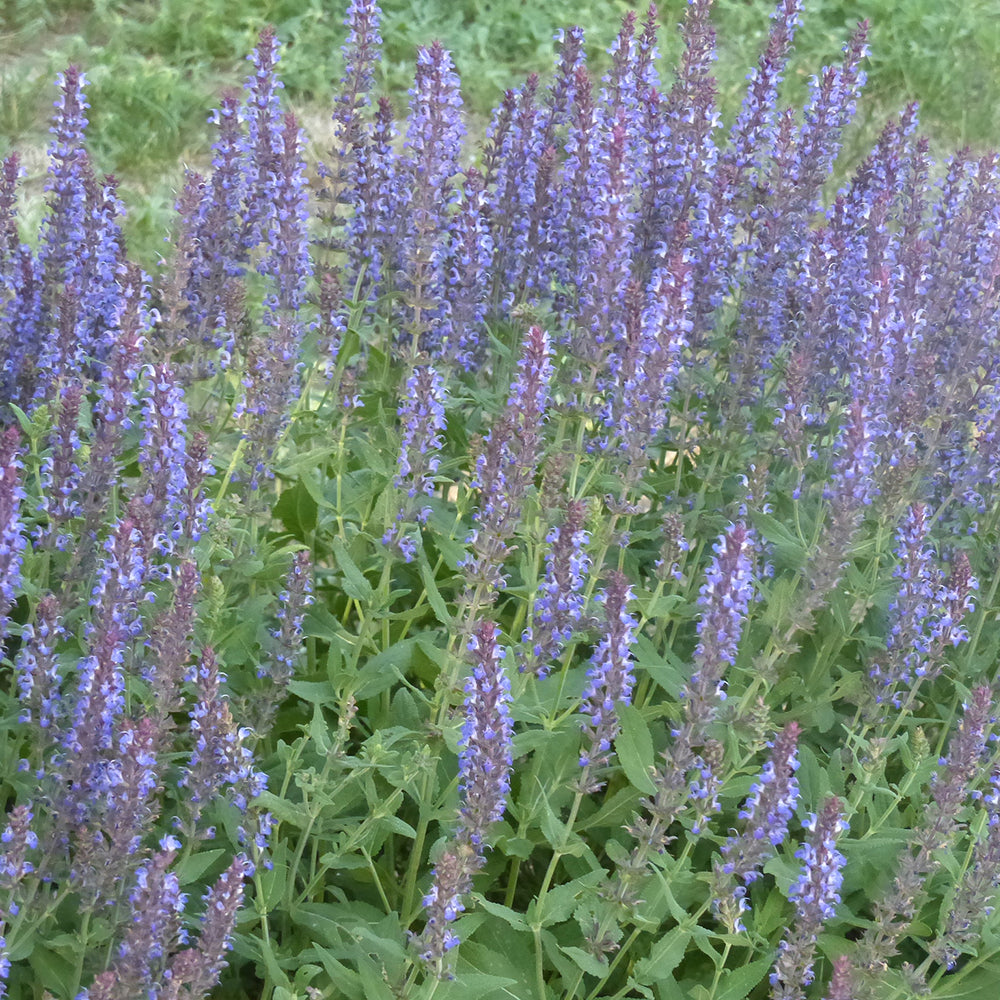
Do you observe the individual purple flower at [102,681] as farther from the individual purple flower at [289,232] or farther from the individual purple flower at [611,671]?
the individual purple flower at [289,232]

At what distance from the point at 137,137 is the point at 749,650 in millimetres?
6573

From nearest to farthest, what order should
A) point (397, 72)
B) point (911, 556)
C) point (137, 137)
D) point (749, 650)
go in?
point (911, 556) → point (749, 650) → point (137, 137) → point (397, 72)

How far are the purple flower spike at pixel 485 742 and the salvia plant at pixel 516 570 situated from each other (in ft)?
0.04

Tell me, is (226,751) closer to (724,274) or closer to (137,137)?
(724,274)

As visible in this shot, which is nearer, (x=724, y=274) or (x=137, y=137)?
(x=724, y=274)

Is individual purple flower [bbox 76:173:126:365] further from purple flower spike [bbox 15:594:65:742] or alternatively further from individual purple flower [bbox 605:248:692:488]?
individual purple flower [bbox 605:248:692:488]

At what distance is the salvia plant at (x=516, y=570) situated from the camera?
3152 millimetres

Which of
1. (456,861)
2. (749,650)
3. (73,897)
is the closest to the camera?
(456,861)

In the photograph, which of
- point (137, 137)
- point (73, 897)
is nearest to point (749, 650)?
point (73, 897)

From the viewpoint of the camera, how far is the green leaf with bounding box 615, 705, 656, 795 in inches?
143

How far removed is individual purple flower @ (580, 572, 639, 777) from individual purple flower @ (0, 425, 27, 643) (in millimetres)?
1371

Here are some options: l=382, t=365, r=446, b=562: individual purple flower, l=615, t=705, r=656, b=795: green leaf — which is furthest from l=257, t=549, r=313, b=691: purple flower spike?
l=615, t=705, r=656, b=795: green leaf

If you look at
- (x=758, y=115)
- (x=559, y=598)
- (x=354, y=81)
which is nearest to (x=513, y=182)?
(x=354, y=81)

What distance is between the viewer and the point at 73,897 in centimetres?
344
